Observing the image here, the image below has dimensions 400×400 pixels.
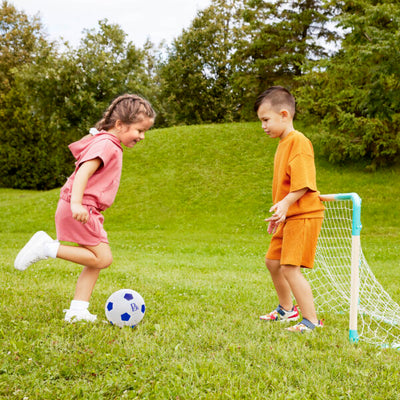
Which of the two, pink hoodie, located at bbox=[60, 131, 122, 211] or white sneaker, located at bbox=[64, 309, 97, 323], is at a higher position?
pink hoodie, located at bbox=[60, 131, 122, 211]

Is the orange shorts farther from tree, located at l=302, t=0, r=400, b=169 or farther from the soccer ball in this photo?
tree, located at l=302, t=0, r=400, b=169

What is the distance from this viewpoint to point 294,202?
4141mm

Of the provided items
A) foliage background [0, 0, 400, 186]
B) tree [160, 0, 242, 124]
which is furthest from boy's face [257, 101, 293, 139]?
tree [160, 0, 242, 124]

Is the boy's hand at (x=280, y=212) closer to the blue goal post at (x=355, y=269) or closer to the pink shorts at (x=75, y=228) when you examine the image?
the blue goal post at (x=355, y=269)

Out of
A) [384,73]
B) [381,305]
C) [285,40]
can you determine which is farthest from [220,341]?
[285,40]

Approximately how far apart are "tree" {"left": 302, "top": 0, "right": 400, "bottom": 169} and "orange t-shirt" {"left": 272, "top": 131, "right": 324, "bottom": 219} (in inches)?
442

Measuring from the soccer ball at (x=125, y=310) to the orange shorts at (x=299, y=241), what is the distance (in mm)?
1478

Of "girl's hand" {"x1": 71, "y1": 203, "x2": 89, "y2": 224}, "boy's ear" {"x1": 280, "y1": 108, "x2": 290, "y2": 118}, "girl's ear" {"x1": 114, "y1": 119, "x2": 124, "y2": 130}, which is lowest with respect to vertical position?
"girl's hand" {"x1": 71, "y1": 203, "x2": 89, "y2": 224}

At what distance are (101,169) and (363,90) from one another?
1618cm

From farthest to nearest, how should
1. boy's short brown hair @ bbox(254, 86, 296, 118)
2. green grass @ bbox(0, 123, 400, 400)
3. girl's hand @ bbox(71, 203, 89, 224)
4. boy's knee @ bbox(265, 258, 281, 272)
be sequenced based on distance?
boy's knee @ bbox(265, 258, 281, 272)
boy's short brown hair @ bbox(254, 86, 296, 118)
girl's hand @ bbox(71, 203, 89, 224)
green grass @ bbox(0, 123, 400, 400)

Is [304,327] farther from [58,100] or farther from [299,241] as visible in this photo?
[58,100]

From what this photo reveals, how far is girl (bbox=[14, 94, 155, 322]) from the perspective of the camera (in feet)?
13.1

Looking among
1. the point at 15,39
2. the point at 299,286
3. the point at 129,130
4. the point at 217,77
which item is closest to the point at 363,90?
the point at 299,286

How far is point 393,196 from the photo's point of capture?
63.0 feet
